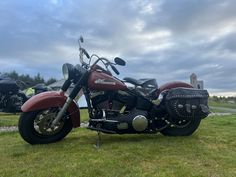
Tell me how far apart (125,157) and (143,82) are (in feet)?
6.36

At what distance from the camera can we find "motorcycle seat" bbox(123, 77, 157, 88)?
595 centimetres

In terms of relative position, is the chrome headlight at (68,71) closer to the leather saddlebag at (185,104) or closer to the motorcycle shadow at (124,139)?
the motorcycle shadow at (124,139)

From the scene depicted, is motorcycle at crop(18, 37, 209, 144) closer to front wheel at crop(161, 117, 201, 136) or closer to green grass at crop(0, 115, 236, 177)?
front wheel at crop(161, 117, 201, 136)

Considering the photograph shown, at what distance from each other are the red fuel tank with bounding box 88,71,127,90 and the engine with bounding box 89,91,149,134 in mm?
149

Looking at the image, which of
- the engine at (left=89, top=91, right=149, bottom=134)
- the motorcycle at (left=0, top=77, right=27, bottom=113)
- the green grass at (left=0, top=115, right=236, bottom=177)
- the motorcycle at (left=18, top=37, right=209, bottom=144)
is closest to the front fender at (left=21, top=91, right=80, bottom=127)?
the motorcycle at (left=18, top=37, right=209, bottom=144)

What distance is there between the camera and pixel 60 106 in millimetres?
5629

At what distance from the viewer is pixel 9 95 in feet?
41.8

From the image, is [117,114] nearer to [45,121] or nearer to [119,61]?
[119,61]

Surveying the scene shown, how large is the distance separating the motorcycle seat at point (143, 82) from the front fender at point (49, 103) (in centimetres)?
99

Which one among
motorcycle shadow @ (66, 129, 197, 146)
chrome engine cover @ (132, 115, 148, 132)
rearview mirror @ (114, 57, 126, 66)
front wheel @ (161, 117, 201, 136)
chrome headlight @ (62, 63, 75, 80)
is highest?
rearview mirror @ (114, 57, 126, 66)

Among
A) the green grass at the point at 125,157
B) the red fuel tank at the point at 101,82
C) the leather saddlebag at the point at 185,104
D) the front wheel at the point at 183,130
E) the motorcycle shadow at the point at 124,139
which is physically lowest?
the green grass at the point at 125,157

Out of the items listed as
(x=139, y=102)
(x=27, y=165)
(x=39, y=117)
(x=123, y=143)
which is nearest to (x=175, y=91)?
(x=139, y=102)

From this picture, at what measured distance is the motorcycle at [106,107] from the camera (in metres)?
5.54

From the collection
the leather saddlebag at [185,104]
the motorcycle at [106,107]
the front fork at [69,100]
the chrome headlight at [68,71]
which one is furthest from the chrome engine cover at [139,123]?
the chrome headlight at [68,71]
